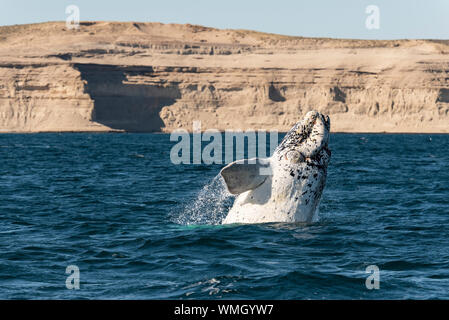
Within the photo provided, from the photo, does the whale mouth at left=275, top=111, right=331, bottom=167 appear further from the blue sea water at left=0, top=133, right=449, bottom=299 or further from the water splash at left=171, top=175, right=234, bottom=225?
the water splash at left=171, top=175, right=234, bottom=225

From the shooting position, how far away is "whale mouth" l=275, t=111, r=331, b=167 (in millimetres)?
13492

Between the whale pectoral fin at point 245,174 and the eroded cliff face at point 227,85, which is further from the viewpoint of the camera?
the eroded cliff face at point 227,85

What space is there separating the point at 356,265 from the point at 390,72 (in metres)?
110

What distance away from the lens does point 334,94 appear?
387ft

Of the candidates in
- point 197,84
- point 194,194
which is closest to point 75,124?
point 197,84

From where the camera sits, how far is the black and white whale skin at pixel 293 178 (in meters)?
13.4

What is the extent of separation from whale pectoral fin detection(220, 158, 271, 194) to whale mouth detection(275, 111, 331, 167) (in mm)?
557

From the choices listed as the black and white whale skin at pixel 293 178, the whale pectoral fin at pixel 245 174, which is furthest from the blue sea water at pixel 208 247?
the whale pectoral fin at pixel 245 174

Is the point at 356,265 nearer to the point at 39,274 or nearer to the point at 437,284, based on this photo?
the point at 437,284

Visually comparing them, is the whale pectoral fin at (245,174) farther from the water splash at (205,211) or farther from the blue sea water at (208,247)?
the water splash at (205,211)

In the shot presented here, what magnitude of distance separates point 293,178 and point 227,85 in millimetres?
105377

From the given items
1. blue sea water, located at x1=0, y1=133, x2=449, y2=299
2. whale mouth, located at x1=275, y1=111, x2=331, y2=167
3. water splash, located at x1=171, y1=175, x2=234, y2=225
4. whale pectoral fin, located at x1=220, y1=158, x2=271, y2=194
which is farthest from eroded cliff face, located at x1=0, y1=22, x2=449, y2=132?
whale pectoral fin, located at x1=220, y1=158, x2=271, y2=194

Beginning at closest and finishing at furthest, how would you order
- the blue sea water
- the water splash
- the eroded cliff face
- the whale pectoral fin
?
the blue sea water, the whale pectoral fin, the water splash, the eroded cliff face

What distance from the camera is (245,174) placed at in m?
12.7
